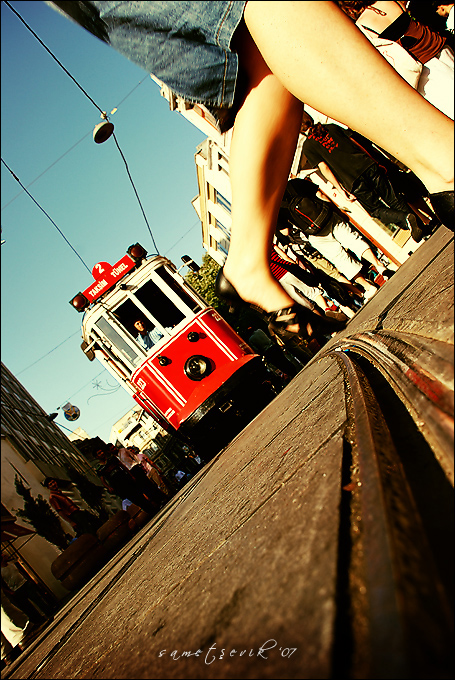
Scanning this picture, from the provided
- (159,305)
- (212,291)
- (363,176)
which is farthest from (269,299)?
(212,291)

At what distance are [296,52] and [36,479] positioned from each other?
1469 cm

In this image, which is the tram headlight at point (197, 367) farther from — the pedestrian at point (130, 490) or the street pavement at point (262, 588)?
the street pavement at point (262, 588)

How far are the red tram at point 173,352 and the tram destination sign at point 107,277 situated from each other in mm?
18

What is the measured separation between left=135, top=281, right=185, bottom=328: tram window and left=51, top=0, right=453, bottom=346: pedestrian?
17.7ft

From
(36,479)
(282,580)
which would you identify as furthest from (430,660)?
(36,479)

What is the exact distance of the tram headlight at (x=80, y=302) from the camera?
6.95 meters

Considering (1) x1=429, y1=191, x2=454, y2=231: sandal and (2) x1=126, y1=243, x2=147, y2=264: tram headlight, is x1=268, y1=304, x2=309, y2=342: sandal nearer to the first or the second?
(1) x1=429, y1=191, x2=454, y2=231: sandal

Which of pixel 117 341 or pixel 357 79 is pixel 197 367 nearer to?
pixel 117 341

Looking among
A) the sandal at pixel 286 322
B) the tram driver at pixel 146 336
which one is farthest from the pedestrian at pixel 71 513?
the sandal at pixel 286 322

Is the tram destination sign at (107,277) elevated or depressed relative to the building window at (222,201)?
depressed

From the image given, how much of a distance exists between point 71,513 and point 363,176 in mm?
7764

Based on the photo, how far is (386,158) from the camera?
5.42 meters

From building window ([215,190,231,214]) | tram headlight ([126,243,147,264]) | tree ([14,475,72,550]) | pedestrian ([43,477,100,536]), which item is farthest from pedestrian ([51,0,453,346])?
building window ([215,190,231,214])

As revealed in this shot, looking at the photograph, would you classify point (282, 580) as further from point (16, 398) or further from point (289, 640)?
point (16, 398)
